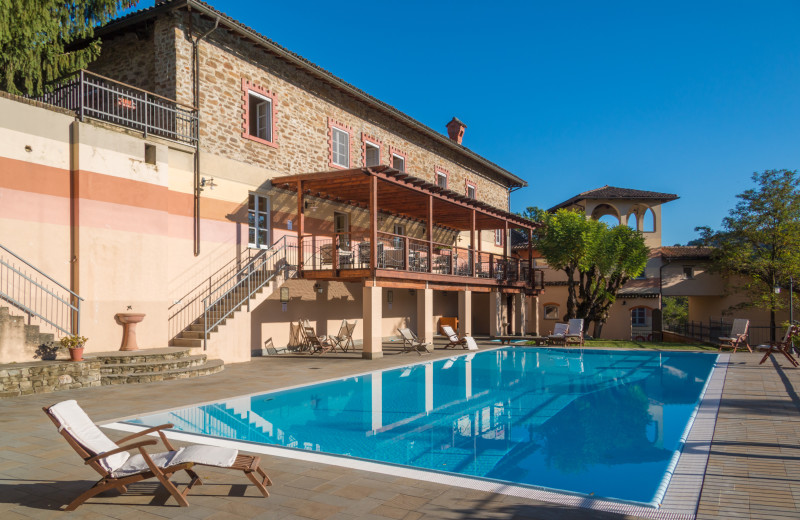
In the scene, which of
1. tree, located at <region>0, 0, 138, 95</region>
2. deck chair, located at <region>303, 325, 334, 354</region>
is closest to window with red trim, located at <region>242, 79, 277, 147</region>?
tree, located at <region>0, 0, 138, 95</region>

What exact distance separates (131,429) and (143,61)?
10.8m

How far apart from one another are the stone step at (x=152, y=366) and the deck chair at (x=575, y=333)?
1267cm

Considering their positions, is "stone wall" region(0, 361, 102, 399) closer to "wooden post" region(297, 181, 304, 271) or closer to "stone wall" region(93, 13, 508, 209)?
"stone wall" region(93, 13, 508, 209)

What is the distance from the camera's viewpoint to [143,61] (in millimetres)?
14211

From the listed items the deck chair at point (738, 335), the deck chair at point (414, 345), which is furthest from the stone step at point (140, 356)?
the deck chair at point (738, 335)

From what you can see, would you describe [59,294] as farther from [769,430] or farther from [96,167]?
[769,430]

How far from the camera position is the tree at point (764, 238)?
27.1 meters

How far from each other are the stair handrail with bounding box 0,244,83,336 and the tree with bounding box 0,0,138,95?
17.9 ft

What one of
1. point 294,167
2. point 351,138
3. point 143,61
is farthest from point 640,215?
point 143,61

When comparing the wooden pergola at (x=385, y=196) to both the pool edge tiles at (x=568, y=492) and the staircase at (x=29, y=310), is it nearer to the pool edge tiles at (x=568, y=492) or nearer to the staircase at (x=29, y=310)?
the staircase at (x=29, y=310)

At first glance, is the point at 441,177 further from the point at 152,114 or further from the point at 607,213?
the point at 607,213

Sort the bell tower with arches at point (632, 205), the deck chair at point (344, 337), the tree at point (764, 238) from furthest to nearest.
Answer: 1. the bell tower with arches at point (632, 205)
2. the tree at point (764, 238)
3. the deck chair at point (344, 337)

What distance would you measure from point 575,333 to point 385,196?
8543mm

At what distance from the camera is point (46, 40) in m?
14.0
